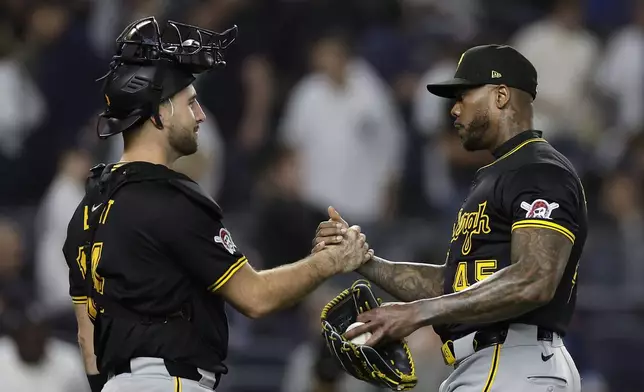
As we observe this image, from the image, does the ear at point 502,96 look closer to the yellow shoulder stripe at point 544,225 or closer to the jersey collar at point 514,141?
the jersey collar at point 514,141

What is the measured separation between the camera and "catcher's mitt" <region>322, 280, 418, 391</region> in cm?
538

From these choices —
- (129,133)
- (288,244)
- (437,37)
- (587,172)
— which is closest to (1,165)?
(288,244)

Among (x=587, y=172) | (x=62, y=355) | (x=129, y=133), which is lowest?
Result: (x=62, y=355)

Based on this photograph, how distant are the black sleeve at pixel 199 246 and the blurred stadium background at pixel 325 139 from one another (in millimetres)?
3678

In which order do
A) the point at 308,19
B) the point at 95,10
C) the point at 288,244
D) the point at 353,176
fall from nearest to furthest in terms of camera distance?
1. the point at 288,244
2. the point at 353,176
3. the point at 308,19
4. the point at 95,10

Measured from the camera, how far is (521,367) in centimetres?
528

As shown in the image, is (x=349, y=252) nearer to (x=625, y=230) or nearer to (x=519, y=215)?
(x=519, y=215)

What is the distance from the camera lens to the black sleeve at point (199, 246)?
5.00 metres

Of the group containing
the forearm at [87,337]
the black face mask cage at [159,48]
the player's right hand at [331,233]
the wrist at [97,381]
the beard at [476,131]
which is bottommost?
the wrist at [97,381]

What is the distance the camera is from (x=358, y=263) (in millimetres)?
5652

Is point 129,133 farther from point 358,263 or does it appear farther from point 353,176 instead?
point 353,176

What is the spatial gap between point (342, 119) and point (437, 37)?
1.69m

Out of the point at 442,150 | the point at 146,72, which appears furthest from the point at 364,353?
the point at 442,150

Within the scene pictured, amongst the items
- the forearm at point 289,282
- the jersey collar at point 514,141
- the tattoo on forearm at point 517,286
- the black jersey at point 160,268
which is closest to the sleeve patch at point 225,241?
the black jersey at point 160,268
